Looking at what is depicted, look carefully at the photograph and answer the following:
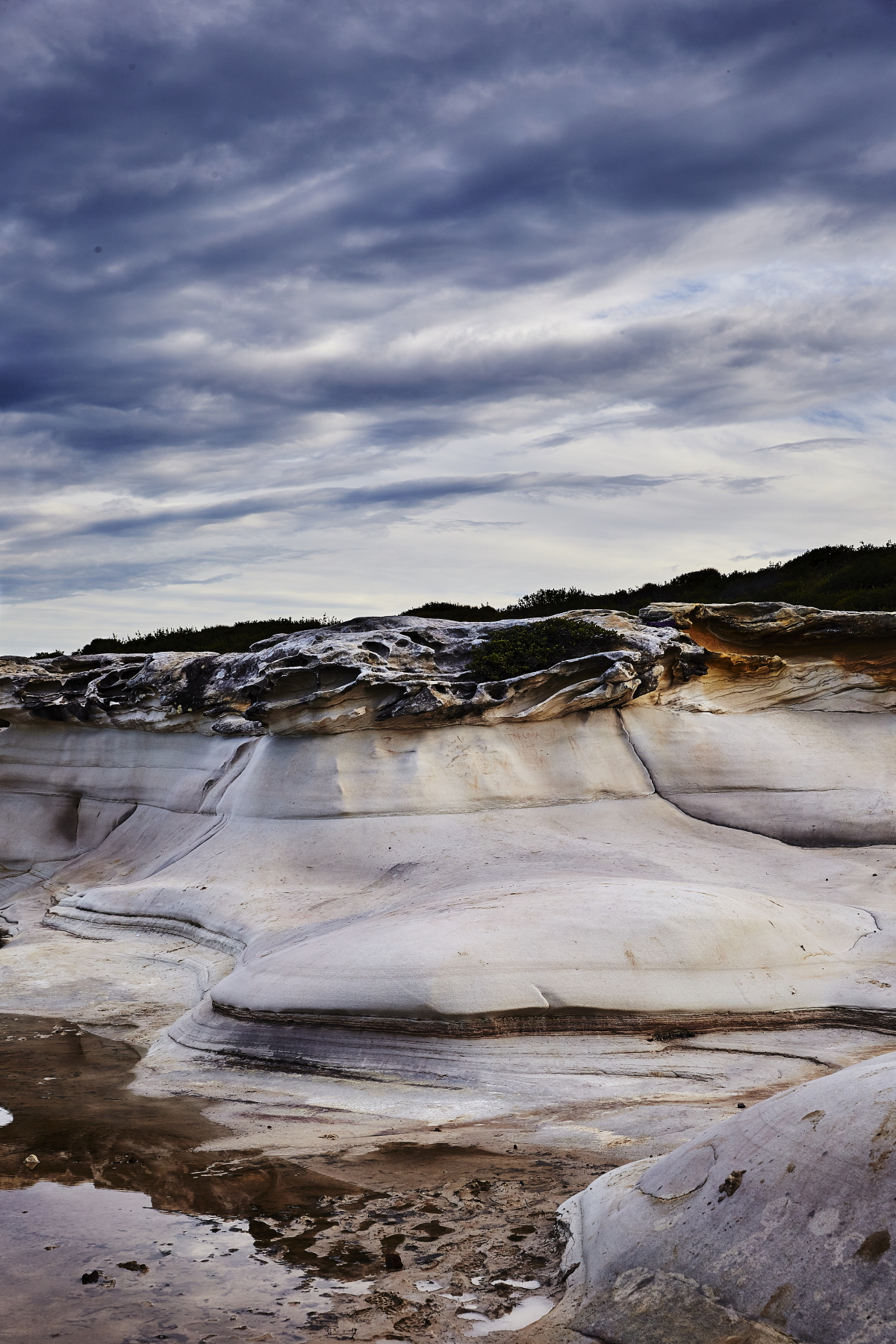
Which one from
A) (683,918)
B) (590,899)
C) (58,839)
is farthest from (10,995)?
(58,839)

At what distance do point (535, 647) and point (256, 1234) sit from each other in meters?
11.3

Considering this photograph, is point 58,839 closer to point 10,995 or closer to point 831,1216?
point 10,995

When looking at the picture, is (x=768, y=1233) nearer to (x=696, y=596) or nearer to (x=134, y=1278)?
(x=134, y=1278)

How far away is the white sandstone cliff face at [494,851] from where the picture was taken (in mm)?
8148

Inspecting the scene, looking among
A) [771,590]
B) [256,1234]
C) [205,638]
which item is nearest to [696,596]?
[771,590]

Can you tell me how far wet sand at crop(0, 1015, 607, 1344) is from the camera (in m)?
4.34

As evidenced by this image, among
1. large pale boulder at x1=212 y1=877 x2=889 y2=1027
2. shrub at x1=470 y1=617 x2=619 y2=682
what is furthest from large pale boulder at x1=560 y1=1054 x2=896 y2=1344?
shrub at x1=470 y1=617 x2=619 y2=682

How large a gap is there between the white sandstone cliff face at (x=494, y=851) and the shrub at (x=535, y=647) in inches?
11.5

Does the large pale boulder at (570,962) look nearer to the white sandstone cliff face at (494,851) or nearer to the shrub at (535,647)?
the white sandstone cliff face at (494,851)

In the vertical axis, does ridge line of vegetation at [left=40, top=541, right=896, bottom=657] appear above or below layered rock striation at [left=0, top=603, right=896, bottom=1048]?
above

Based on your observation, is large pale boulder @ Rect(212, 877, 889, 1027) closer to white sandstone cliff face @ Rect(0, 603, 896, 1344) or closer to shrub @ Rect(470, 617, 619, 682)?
white sandstone cliff face @ Rect(0, 603, 896, 1344)

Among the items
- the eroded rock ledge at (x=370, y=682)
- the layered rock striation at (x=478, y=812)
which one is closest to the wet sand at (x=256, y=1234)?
the layered rock striation at (x=478, y=812)

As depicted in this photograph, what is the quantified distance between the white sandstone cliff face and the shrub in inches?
11.5

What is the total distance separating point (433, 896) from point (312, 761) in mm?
4288
